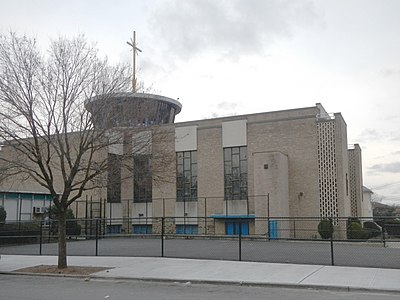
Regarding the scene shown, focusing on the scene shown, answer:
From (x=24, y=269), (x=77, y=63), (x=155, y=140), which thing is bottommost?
(x=24, y=269)

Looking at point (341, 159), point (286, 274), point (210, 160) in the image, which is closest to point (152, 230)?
point (210, 160)

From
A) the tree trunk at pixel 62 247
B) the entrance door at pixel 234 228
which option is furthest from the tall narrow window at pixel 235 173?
the tree trunk at pixel 62 247

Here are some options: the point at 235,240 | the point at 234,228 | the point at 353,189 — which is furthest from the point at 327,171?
the point at 235,240

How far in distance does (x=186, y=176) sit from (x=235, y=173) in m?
4.98

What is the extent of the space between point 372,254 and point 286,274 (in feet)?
24.8

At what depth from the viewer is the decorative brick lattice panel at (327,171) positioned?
38.5 m

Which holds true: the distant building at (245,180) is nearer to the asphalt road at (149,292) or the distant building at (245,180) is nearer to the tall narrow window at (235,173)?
the tall narrow window at (235,173)

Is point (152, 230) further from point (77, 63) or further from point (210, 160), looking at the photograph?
point (77, 63)

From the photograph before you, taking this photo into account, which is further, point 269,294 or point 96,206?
point 96,206

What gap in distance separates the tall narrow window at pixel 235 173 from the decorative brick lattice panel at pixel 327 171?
654 centimetres

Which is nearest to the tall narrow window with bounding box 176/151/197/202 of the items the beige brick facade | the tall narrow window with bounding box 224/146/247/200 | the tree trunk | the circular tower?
the beige brick facade

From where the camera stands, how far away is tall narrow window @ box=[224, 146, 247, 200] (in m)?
42.1

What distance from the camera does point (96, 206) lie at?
46375 millimetres

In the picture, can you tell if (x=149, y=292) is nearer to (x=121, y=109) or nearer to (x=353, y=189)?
(x=121, y=109)
